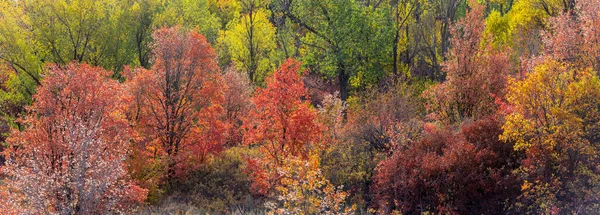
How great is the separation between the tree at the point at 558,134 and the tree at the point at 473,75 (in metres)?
8.25

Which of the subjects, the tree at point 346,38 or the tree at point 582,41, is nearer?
the tree at point 582,41

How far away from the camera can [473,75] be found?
3434 cm

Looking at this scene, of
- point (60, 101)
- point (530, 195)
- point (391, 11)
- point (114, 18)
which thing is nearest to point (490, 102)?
point (530, 195)

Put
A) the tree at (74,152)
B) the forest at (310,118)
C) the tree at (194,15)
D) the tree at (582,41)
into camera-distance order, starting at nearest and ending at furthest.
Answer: the tree at (74,152), the forest at (310,118), the tree at (582,41), the tree at (194,15)

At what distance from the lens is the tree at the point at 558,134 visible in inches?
933

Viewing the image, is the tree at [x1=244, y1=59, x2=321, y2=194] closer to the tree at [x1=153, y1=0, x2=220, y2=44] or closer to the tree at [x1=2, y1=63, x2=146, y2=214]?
the tree at [x1=2, y1=63, x2=146, y2=214]

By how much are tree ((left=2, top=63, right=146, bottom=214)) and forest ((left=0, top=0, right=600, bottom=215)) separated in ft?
0.45

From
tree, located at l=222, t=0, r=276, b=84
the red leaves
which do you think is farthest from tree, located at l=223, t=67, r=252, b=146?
the red leaves

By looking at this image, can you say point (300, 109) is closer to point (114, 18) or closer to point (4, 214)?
point (4, 214)

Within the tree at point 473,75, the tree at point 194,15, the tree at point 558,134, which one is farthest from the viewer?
the tree at point 194,15

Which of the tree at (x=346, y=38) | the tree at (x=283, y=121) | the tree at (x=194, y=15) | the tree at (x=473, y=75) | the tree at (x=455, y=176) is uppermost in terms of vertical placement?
the tree at (x=194, y=15)

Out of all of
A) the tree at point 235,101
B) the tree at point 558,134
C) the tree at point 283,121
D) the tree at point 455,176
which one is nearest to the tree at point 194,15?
the tree at point 235,101

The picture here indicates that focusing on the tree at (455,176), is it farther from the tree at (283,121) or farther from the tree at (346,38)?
the tree at (346,38)

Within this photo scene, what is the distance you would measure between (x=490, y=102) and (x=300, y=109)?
1408 centimetres
